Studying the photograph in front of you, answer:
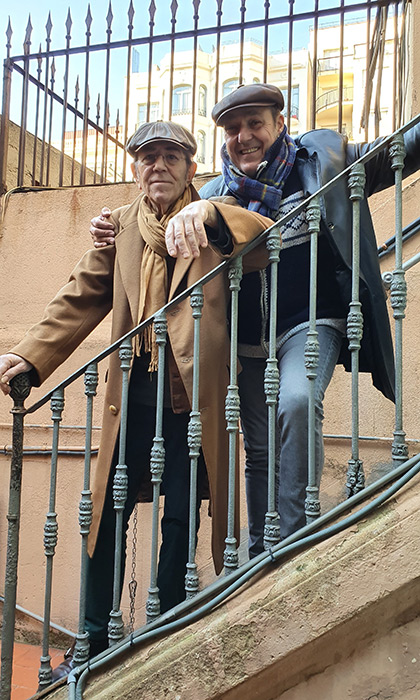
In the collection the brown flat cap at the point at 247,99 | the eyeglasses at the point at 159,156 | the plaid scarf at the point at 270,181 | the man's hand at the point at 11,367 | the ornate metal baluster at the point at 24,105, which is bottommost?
the man's hand at the point at 11,367

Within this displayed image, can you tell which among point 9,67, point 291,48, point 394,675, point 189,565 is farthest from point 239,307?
point 9,67

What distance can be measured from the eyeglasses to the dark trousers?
93 cm

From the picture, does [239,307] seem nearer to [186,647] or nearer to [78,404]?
[186,647]

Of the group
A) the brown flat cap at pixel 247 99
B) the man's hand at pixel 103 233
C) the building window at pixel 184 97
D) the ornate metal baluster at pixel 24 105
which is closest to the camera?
the brown flat cap at pixel 247 99

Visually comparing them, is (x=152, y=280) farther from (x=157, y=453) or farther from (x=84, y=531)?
(x=84, y=531)

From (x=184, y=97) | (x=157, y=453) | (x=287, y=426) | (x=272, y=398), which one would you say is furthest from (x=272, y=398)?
(x=184, y=97)

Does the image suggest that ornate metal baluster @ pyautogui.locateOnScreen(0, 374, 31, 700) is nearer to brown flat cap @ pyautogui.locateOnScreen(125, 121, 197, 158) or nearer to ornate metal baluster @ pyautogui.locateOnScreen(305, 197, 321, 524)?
brown flat cap @ pyautogui.locateOnScreen(125, 121, 197, 158)

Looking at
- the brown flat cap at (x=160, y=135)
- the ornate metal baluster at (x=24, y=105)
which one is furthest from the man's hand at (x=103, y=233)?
the ornate metal baluster at (x=24, y=105)

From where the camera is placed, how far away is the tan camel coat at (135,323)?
238 cm

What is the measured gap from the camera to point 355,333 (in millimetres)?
2072

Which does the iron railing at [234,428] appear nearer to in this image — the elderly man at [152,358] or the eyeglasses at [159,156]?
the elderly man at [152,358]

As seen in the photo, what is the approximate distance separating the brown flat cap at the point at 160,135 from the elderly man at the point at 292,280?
176 millimetres

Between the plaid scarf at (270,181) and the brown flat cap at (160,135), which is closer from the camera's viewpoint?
the plaid scarf at (270,181)

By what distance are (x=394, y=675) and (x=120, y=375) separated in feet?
4.68
